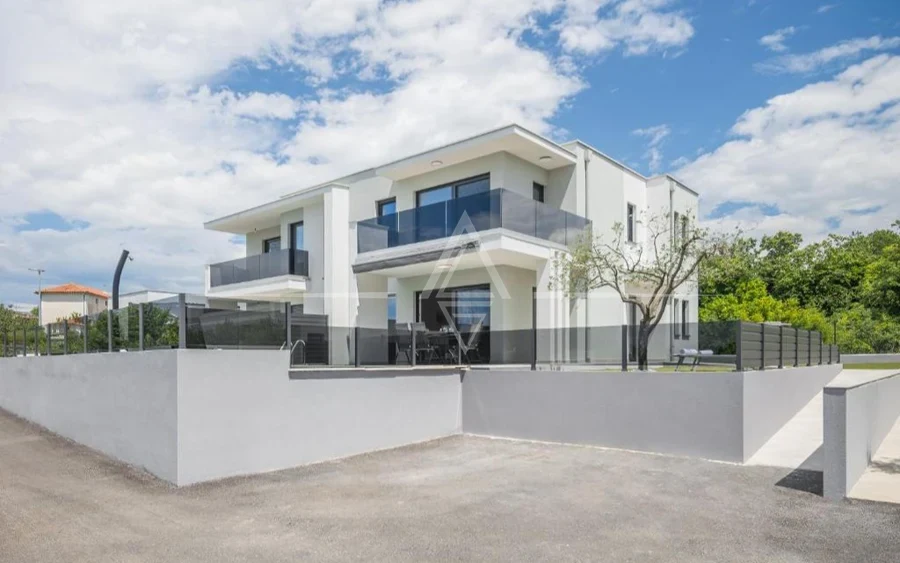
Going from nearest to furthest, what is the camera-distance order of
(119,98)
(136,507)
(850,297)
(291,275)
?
(136,507), (119,98), (291,275), (850,297)

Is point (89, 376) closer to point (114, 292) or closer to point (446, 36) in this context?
point (114, 292)

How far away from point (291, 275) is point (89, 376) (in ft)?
28.8

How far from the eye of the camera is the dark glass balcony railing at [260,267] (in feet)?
64.6

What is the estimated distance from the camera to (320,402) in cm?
1030

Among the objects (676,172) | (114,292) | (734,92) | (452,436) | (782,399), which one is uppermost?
(734,92)

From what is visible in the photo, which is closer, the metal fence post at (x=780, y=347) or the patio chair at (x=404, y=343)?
the metal fence post at (x=780, y=347)

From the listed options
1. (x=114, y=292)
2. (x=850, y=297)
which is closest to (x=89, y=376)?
(x=114, y=292)

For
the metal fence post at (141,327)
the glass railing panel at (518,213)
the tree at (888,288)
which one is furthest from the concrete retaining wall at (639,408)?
the tree at (888,288)

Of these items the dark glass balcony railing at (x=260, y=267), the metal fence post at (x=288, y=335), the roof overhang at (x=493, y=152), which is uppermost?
the roof overhang at (x=493, y=152)

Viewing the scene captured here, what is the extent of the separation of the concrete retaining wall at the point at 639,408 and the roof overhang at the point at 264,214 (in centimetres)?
915

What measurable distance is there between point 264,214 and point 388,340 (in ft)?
36.9

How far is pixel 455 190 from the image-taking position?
17.1 meters

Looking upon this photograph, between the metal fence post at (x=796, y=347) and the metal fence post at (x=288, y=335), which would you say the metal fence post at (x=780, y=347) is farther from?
the metal fence post at (x=288, y=335)

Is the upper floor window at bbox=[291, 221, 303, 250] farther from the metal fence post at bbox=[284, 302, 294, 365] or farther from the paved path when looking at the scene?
the paved path
